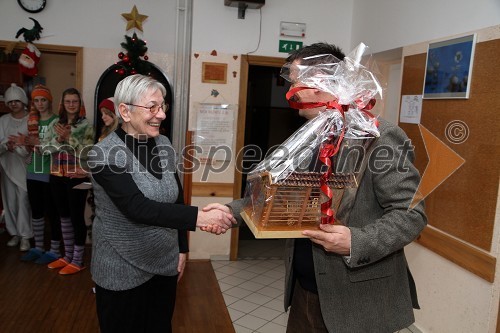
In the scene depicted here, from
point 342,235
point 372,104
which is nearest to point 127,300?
point 342,235

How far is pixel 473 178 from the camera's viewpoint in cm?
232

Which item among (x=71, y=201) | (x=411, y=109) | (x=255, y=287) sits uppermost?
(x=411, y=109)

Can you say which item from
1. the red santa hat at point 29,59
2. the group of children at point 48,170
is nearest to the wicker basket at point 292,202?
the group of children at point 48,170

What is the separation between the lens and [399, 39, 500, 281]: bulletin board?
219cm

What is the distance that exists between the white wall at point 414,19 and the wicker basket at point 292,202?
168 cm

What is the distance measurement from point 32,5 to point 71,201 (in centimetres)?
201

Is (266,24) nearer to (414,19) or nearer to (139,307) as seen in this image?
(414,19)

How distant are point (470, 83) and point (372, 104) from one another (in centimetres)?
140

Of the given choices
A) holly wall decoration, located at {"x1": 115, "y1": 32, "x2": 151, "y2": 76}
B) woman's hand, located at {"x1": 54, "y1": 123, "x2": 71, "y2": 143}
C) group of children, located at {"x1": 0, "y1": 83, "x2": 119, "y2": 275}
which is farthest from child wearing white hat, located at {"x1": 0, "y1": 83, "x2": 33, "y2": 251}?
holly wall decoration, located at {"x1": 115, "y1": 32, "x2": 151, "y2": 76}

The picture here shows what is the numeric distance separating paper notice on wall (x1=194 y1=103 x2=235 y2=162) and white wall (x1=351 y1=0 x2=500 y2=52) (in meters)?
1.43

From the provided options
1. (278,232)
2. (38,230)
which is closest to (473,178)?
(278,232)

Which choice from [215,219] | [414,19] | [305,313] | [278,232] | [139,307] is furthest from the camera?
[414,19]

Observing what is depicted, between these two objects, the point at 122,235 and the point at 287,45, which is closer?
the point at 122,235

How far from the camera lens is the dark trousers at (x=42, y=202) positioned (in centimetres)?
376
